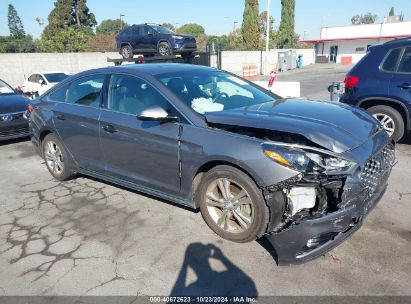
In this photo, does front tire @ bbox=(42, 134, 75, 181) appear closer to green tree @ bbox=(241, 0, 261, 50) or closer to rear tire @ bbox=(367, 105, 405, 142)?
rear tire @ bbox=(367, 105, 405, 142)

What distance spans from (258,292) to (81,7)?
70421 mm

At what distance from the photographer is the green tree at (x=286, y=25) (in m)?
56.8

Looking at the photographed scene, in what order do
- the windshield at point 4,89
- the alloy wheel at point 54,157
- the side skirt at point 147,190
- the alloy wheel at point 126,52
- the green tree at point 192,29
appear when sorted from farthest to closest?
the green tree at point 192,29 < the alloy wheel at point 126,52 < the windshield at point 4,89 < the alloy wheel at point 54,157 < the side skirt at point 147,190

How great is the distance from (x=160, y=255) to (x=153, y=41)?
1404 cm

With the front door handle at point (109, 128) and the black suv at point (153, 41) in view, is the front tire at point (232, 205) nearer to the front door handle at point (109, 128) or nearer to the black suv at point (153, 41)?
the front door handle at point (109, 128)

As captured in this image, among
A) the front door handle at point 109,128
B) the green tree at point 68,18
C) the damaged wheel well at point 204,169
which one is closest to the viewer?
the damaged wheel well at point 204,169

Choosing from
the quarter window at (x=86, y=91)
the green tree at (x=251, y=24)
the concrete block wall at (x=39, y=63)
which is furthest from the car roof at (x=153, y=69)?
the green tree at (x=251, y=24)

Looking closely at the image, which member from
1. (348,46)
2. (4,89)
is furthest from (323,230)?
(348,46)

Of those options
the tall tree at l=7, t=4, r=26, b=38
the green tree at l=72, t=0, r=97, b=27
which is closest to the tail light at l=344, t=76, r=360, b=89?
the green tree at l=72, t=0, r=97, b=27

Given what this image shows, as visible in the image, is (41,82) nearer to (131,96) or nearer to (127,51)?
(127,51)

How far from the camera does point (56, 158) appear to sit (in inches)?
205

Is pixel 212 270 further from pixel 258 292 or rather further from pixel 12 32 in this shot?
pixel 12 32

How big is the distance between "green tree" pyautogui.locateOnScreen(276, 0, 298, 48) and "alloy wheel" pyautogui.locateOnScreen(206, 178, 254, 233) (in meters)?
58.1

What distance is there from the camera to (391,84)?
18.8 feet
